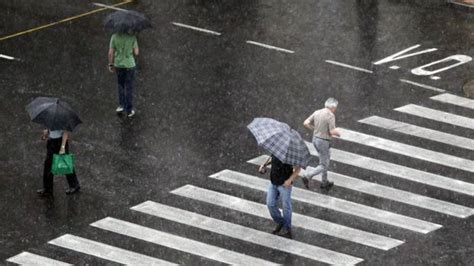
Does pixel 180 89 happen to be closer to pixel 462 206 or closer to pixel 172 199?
pixel 172 199

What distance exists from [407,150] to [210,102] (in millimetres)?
3969

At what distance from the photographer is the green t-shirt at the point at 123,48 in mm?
28016

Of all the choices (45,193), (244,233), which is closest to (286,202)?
(244,233)

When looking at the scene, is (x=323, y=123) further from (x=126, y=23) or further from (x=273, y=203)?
(x=126, y=23)

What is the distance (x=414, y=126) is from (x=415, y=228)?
4.34 meters

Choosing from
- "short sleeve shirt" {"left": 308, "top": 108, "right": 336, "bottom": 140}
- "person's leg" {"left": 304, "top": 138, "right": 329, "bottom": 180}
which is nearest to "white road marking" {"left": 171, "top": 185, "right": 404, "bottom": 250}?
"person's leg" {"left": 304, "top": 138, "right": 329, "bottom": 180}

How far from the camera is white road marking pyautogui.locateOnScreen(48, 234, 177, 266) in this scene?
22.7 m

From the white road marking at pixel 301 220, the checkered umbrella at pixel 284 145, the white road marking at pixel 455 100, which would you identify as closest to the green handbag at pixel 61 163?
the white road marking at pixel 301 220

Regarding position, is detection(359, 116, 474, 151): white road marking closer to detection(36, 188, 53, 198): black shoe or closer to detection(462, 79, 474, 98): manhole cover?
detection(462, 79, 474, 98): manhole cover

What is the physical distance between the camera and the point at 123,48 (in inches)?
1104

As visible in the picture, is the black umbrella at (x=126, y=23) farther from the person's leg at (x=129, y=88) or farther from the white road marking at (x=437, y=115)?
the white road marking at (x=437, y=115)

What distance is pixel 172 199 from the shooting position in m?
24.8

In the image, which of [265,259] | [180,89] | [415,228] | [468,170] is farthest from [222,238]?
[180,89]

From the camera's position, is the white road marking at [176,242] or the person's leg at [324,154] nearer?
the white road marking at [176,242]
